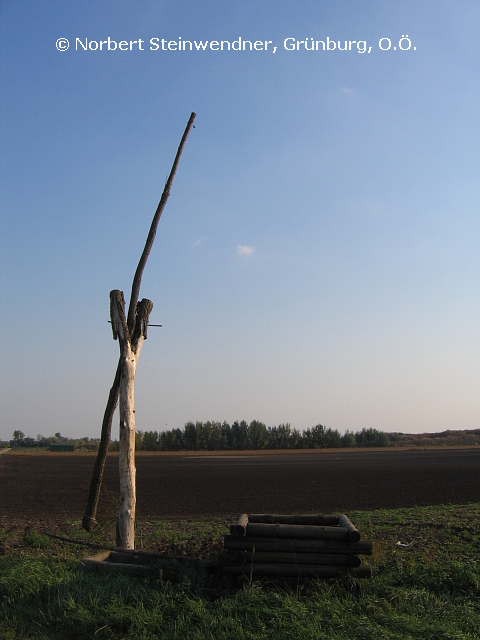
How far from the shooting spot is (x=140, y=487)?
28203mm

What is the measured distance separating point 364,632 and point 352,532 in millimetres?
1507

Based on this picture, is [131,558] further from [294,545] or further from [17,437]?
[17,437]

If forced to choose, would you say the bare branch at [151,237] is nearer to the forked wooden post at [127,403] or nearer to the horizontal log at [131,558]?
the forked wooden post at [127,403]

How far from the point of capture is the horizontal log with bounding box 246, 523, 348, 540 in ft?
22.8

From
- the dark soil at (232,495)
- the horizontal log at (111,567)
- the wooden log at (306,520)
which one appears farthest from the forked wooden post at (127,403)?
the dark soil at (232,495)

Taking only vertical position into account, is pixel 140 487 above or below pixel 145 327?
below

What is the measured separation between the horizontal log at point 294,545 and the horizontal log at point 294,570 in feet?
0.64

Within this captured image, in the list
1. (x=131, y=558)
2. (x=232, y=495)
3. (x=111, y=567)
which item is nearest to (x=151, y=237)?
(x=131, y=558)

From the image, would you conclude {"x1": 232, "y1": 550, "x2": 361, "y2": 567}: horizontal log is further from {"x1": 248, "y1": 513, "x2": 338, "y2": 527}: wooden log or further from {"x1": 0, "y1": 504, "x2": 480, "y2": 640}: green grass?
{"x1": 248, "y1": 513, "x2": 338, "y2": 527}: wooden log

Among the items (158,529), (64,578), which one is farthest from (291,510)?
(64,578)

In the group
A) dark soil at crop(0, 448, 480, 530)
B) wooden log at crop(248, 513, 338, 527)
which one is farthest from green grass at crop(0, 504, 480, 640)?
dark soil at crop(0, 448, 480, 530)

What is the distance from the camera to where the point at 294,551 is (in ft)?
22.7

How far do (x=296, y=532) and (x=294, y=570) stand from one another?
→ 441 millimetres

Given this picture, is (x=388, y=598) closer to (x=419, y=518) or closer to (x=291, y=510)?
(x=419, y=518)
